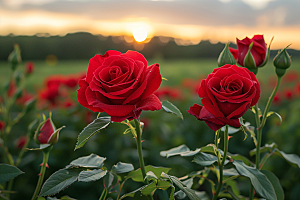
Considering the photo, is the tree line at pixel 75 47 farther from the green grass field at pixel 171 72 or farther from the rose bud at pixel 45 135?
the rose bud at pixel 45 135

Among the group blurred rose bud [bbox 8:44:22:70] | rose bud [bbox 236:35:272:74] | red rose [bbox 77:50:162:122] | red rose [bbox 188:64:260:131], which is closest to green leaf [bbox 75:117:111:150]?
red rose [bbox 77:50:162:122]

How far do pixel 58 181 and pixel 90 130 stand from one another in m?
0.13

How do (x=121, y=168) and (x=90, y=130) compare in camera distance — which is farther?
(x=121, y=168)

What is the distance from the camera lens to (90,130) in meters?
0.36

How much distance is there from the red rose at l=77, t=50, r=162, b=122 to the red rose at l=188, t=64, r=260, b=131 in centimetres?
8

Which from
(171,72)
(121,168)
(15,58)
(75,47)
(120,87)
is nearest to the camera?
(120,87)

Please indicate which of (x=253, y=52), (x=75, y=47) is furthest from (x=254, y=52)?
(x=75, y=47)

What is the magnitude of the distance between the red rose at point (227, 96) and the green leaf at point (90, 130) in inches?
6.0

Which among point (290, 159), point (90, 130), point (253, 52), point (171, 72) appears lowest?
point (171, 72)

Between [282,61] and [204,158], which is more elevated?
[282,61]

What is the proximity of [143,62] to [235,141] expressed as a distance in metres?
1.62

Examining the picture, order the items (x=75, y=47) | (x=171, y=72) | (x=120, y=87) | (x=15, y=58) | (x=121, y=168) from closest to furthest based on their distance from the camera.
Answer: (x=120, y=87) < (x=121, y=168) < (x=15, y=58) < (x=171, y=72) < (x=75, y=47)

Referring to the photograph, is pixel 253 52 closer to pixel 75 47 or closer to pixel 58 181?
pixel 58 181

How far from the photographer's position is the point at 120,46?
30.2ft
